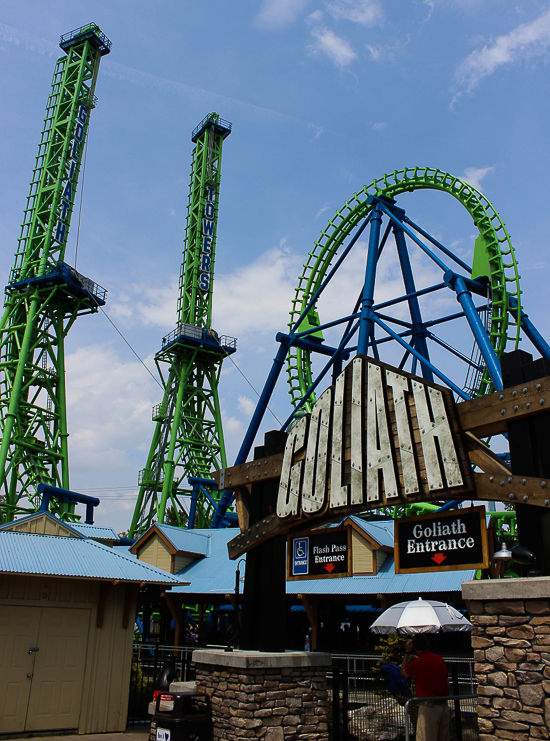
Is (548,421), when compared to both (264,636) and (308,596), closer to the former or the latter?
(264,636)

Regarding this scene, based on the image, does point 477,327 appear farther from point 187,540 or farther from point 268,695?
point 187,540

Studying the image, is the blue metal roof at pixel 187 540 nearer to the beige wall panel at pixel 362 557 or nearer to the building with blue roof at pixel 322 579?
the building with blue roof at pixel 322 579

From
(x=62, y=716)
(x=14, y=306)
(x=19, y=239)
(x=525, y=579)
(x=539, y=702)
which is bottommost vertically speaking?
(x=62, y=716)

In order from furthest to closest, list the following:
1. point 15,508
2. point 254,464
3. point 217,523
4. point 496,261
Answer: point 15,508
point 217,523
point 496,261
point 254,464

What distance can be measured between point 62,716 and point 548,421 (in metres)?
9.46

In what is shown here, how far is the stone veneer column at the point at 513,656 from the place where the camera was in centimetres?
513

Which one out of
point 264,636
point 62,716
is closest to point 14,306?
point 62,716

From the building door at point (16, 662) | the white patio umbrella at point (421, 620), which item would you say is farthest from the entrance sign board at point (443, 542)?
the building door at point (16, 662)

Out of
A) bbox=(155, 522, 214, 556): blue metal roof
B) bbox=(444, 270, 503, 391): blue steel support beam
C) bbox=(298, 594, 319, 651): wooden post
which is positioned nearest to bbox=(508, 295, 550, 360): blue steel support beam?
bbox=(444, 270, 503, 391): blue steel support beam

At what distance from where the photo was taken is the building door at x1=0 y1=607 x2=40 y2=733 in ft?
33.0

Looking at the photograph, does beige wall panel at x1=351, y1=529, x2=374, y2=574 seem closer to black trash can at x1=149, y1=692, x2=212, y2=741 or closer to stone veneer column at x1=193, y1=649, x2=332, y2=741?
stone veneer column at x1=193, y1=649, x2=332, y2=741

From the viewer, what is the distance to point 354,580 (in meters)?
19.0

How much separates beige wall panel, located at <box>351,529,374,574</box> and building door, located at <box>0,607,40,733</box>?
10.9m

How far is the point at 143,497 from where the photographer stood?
44125 millimetres
